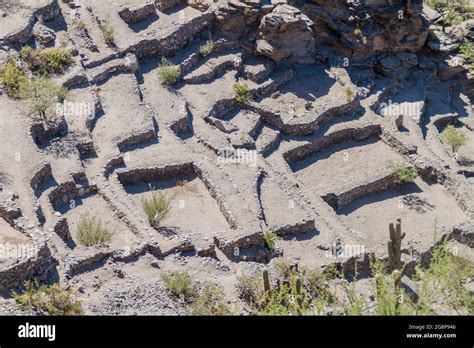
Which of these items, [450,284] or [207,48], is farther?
[207,48]

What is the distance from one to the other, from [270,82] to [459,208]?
1215 centimetres

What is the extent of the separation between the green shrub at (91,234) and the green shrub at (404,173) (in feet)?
51.0

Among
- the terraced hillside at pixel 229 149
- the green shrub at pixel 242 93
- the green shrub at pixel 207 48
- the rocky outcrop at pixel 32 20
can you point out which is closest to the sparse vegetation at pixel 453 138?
the terraced hillside at pixel 229 149

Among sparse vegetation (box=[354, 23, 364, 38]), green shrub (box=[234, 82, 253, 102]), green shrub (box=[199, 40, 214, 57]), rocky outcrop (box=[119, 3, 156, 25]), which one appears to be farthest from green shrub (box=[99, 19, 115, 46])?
sparse vegetation (box=[354, 23, 364, 38])

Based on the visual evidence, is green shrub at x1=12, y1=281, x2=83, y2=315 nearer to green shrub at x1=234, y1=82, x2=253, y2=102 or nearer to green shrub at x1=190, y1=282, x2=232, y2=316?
green shrub at x1=190, y1=282, x2=232, y2=316

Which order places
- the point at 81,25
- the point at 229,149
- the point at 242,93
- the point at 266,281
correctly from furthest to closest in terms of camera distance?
the point at 81,25 < the point at 242,93 < the point at 229,149 < the point at 266,281

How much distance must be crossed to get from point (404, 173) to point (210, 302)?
15.5 metres

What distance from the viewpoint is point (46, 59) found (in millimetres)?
36375

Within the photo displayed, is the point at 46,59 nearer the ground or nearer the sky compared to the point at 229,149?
nearer the sky

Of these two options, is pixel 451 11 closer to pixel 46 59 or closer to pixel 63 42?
pixel 63 42

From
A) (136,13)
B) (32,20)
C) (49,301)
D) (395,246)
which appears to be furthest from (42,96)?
(395,246)
